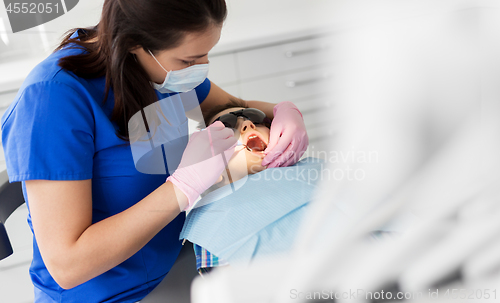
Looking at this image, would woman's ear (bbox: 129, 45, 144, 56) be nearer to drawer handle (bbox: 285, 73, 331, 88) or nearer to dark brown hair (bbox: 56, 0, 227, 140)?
dark brown hair (bbox: 56, 0, 227, 140)

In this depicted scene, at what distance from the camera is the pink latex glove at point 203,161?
636 mm

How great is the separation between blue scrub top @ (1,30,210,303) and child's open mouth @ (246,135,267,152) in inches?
6.8

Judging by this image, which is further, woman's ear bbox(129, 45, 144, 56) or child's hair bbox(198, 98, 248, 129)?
child's hair bbox(198, 98, 248, 129)

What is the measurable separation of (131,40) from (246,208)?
0.35 m

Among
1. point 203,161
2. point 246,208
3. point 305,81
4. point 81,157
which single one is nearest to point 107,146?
point 81,157

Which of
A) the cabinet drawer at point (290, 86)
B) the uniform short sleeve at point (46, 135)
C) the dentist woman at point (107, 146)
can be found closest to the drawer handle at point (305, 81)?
the cabinet drawer at point (290, 86)

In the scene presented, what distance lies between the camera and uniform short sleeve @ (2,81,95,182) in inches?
22.7

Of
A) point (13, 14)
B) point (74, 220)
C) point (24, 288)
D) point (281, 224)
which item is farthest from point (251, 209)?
point (24, 288)

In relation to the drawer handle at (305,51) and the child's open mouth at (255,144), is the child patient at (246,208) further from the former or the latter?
the drawer handle at (305,51)

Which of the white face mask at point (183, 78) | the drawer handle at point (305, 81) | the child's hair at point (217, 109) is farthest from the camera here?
the child's hair at point (217, 109)

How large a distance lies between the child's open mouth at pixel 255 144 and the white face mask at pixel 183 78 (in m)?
0.17

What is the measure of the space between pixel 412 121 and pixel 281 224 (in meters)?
0.32

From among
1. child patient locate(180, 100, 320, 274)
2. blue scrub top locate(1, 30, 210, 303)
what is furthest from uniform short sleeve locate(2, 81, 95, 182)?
child patient locate(180, 100, 320, 274)

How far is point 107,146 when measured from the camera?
0.68 meters
